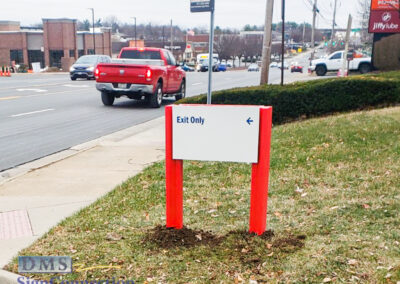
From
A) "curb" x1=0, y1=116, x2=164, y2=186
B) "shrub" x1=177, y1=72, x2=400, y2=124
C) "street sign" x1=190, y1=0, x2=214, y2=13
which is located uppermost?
"street sign" x1=190, y1=0, x2=214, y2=13

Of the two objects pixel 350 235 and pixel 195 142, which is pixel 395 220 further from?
pixel 195 142

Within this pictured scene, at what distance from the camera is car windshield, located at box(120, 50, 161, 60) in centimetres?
1759

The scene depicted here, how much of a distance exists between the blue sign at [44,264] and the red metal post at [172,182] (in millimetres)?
1026

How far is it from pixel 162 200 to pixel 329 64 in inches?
1340

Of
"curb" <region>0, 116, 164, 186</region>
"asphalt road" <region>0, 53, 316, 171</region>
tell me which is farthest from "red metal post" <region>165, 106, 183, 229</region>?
"asphalt road" <region>0, 53, 316, 171</region>

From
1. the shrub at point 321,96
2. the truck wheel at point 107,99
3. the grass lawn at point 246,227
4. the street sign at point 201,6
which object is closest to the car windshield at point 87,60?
the truck wheel at point 107,99

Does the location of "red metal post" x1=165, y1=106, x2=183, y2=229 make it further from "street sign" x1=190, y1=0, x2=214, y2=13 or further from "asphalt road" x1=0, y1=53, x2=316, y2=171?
"asphalt road" x1=0, y1=53, x2=316, y2=171

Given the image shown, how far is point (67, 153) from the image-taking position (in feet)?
29.6

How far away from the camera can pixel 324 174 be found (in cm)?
662

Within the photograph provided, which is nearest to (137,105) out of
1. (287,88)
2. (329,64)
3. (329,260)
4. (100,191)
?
(287,88)

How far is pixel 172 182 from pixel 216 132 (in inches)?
25.2

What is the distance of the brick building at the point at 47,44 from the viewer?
219ft

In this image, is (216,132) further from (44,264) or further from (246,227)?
(44,264)

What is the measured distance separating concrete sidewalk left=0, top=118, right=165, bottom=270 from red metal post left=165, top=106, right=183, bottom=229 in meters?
1.38
